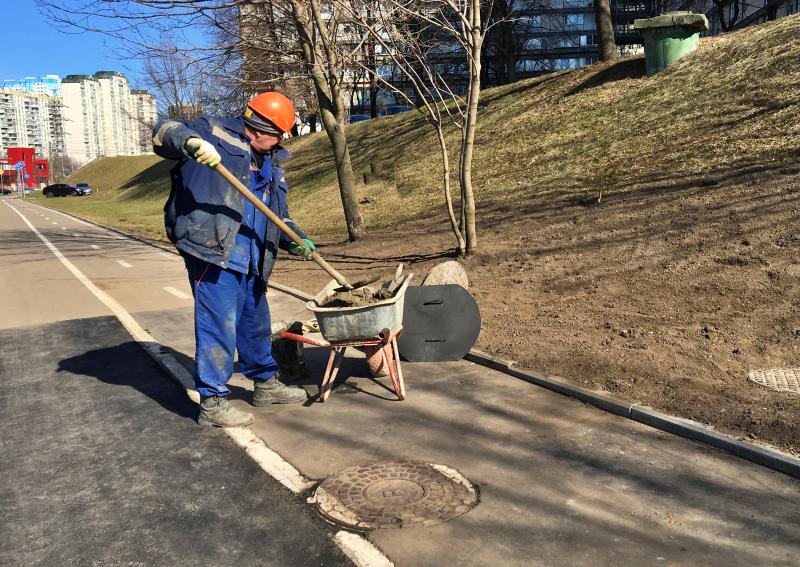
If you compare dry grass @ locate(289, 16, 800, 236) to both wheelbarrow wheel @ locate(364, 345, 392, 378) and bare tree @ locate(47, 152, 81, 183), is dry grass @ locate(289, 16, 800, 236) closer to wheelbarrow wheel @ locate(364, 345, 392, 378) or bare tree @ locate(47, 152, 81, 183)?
wheelbarrow wheel @ locate(364, 345, 392, 378)

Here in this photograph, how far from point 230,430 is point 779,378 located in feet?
13.6

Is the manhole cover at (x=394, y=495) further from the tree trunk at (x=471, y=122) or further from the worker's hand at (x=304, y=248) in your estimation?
the tree trunk at (x=471, y=122)

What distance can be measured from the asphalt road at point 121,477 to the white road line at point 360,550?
0.04m

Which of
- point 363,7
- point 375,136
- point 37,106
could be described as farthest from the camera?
point 37,106

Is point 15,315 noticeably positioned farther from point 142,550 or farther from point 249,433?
point 142,550

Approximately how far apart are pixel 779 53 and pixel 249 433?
1358 cm

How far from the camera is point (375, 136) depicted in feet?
86.8

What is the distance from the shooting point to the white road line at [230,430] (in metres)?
3.88

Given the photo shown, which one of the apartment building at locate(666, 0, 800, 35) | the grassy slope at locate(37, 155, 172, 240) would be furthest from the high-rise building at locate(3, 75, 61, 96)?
the apartment building at locate(666, 0, 800, 35)

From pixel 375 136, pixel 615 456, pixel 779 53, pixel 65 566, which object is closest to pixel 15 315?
pixel 65 566

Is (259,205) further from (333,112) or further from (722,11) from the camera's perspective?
(722,11)

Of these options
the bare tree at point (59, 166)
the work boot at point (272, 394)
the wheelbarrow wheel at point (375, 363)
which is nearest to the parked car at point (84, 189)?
the bare tree at point (59, 166)

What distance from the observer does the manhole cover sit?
336 cm

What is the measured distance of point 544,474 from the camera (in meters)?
3.83
